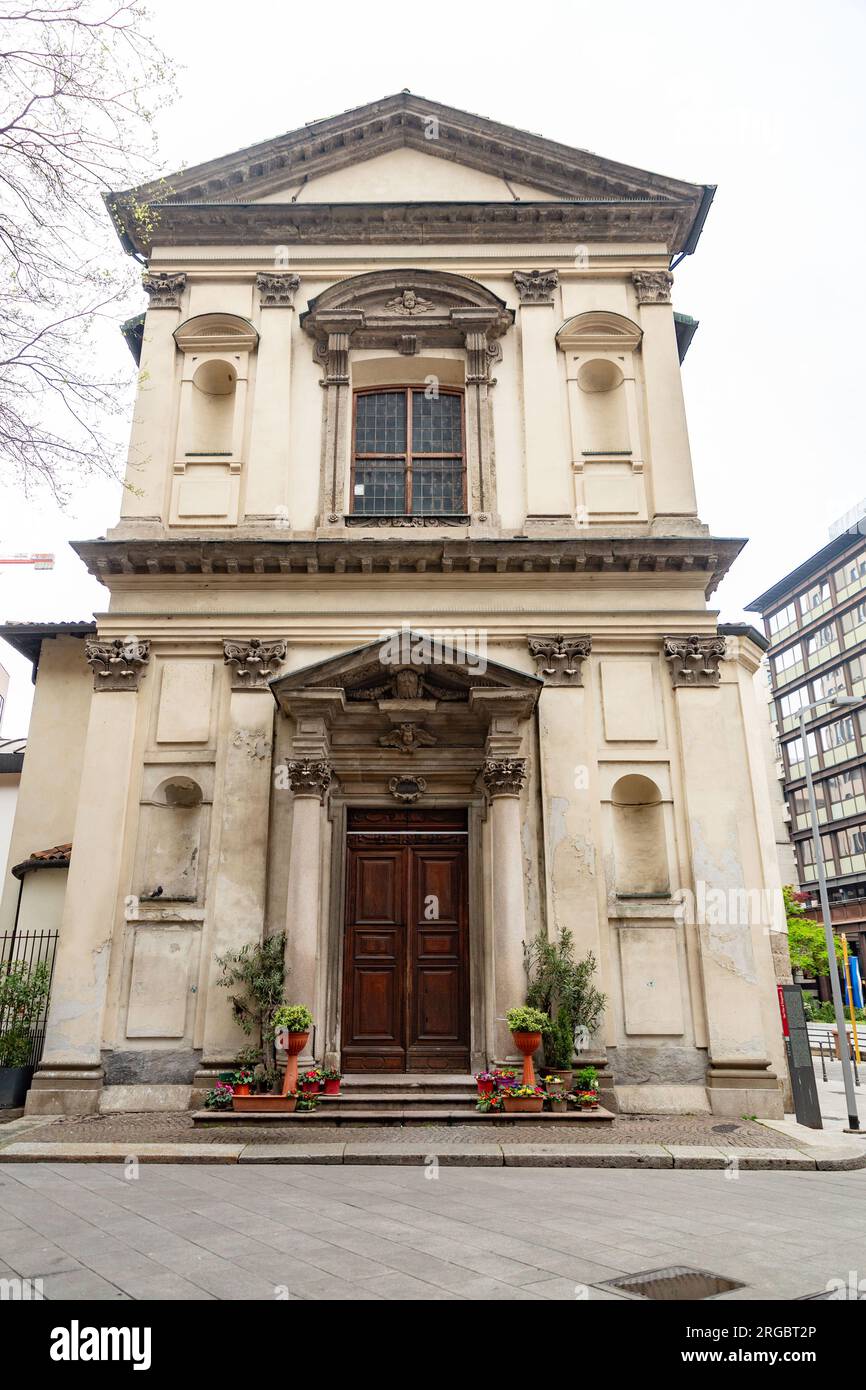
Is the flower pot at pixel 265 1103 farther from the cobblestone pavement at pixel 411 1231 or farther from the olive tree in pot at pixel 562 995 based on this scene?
the olive tree in pot at pixel 562 995

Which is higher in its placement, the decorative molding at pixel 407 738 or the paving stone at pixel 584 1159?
the decorative molding at pixel 407 738

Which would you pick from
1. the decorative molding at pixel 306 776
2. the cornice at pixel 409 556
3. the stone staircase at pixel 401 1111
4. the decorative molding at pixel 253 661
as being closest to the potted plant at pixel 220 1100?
the stone staircase at pixel 401 1111

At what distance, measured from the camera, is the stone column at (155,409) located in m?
14.8

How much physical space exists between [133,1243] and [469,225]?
51.8 feet

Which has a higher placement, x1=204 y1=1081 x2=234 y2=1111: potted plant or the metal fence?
the metal fence

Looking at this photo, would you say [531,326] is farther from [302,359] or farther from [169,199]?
[169,199]

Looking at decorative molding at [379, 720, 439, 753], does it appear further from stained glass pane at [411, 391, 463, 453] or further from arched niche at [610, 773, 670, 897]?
stained glass pane at [411, 391, 463, 453]

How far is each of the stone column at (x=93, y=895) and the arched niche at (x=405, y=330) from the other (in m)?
4.79

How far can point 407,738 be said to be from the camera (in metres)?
13.5

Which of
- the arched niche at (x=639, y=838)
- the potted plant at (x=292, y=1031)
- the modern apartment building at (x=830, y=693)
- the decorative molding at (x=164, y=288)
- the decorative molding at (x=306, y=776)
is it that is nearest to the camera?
the potted plant at (x=292, y=1031)

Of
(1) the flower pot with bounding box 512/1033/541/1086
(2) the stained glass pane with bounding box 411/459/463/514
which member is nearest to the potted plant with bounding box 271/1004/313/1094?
(1) the flower pot with bounding box 512/1033/541/1086

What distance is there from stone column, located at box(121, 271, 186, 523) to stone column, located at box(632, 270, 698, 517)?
7784mm

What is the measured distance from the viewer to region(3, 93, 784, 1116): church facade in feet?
41.3

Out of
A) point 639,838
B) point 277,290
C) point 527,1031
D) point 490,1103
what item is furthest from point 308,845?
point 277,290
